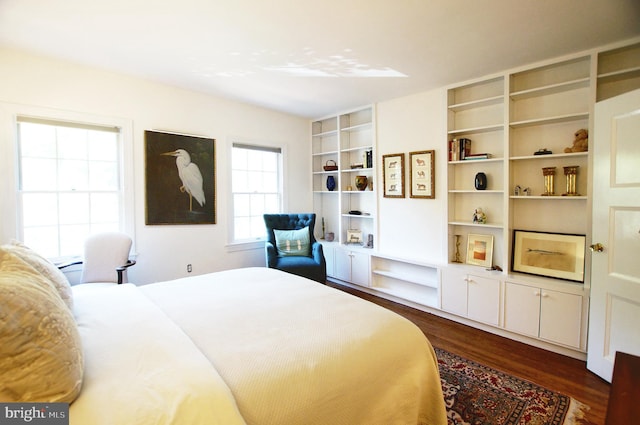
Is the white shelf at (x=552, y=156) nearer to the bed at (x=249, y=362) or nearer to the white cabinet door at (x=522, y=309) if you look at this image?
the white cabinet door at (x=522, y=309)

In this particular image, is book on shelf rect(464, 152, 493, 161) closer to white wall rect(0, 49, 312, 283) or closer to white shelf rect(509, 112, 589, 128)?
white shelf rect(509, 112, 589, 128)

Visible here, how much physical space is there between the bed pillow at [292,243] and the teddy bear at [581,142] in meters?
2.97

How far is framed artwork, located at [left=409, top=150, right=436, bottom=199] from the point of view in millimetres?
3561

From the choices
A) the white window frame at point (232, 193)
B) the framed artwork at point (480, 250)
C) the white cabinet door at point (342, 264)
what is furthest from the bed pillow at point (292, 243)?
the framed artwork at point (480, 250)

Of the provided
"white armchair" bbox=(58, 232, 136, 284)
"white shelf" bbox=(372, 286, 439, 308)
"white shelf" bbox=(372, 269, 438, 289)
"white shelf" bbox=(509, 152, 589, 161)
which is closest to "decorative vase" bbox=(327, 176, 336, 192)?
"white shelf" bbox=(372, 269, 438, 289)

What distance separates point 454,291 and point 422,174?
1.39 metres

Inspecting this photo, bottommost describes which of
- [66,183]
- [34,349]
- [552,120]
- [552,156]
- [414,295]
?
[414,295]

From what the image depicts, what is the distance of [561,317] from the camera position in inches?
101

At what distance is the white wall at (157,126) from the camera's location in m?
2.65

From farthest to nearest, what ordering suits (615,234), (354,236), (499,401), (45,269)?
(354,236), (615,234), (499,401), (45,269)

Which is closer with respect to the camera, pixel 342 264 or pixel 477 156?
pixel 477 156

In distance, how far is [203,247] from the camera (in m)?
3.81

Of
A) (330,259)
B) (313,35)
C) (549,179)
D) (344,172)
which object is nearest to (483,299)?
(549,179)

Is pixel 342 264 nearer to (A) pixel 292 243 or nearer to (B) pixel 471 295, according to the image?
(A) pixel 292 243
